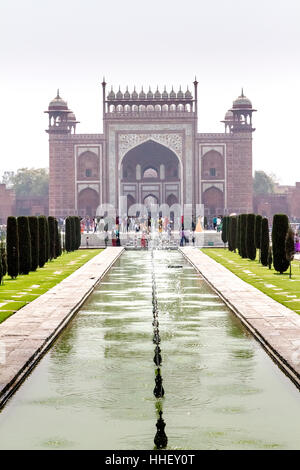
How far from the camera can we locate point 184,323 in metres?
9.26

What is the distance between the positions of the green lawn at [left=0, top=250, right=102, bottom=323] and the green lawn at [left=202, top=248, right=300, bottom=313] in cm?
366

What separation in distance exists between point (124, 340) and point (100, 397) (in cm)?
241

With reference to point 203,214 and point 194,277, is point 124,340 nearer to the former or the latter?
point 194,277

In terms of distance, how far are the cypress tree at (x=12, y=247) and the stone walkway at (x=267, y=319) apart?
3985mm

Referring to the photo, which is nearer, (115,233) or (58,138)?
(115,233)

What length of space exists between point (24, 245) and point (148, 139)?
30801 millimetres

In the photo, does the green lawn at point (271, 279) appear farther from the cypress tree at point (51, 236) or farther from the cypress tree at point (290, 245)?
the cypress tree at point (51, 236)

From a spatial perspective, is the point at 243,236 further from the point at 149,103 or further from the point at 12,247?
the point at 149,103

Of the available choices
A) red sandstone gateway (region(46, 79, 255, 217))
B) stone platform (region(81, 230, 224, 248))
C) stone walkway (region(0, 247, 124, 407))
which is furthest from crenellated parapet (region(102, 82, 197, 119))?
stone walkway (region(0, 247, 124, 407))

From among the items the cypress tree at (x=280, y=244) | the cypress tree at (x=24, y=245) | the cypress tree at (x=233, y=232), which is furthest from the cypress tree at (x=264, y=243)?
the cypress tree at (x=233, y=232)

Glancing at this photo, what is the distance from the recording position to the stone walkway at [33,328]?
20.6ft

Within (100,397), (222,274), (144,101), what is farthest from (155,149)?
(100,397)

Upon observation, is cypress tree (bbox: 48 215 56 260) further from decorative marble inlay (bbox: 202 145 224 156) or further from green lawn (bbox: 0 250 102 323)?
decorative marble inlay (bbox: 202 145 224 156)
